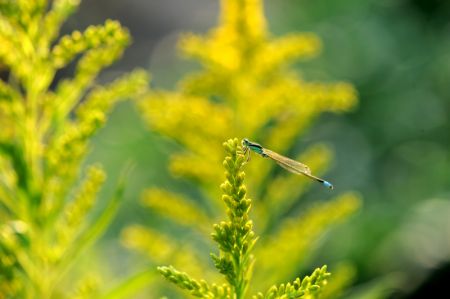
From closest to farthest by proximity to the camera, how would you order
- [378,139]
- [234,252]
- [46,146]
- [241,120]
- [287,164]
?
[234,252] < [287,164] < [46,146] < [241,120] < [378,139]

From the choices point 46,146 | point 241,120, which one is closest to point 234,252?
point 46,146

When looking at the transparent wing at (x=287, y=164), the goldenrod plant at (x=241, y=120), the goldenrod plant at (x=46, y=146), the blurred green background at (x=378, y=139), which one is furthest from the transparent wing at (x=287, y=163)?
the blurred green background at (x=378, y=139)

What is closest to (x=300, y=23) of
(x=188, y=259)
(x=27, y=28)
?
(x=188, y=259)

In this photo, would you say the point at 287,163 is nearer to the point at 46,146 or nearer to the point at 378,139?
the point at 46,146

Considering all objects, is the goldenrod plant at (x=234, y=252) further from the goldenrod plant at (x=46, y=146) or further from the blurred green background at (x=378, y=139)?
the blurred green background at (x=378, y=139)

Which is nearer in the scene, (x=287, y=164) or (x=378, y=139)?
(x=287, y=164)

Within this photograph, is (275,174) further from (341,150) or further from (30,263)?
(30,263)
